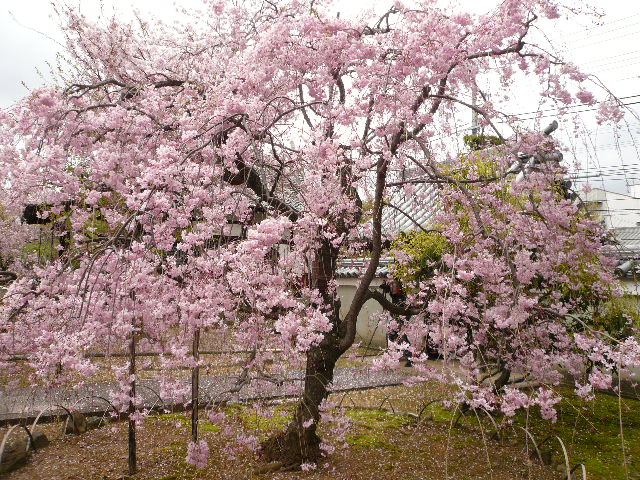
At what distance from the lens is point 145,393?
692 cm

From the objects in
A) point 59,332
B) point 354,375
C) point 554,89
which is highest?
point 554,89

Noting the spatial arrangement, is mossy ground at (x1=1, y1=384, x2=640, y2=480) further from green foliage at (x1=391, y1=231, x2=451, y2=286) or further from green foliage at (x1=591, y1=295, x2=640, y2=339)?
green foliage at (x1=391, y1=231, x2=451, y2=286)

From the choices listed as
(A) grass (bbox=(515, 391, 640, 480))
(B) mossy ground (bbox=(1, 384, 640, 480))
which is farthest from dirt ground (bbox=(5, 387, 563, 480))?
(A) grass (bbox=(515, 391, 640, 480))

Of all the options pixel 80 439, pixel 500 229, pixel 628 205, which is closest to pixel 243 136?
pixel 500 229

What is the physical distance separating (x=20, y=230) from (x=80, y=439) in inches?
254

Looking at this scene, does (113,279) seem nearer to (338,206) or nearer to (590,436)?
(338,206)

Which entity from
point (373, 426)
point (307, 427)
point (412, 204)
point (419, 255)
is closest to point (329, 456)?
point (307, 427)

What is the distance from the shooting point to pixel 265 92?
412 cm

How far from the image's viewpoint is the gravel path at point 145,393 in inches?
183

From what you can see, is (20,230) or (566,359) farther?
(20,230)

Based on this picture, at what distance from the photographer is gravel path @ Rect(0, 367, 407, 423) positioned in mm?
4652

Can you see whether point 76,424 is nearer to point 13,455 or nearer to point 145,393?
point 13,455

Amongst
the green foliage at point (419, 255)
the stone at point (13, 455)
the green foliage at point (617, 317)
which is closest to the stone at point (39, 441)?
the stone at point (13, 455)

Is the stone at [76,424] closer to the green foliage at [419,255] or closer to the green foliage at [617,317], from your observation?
the green foliage at [419,255]
